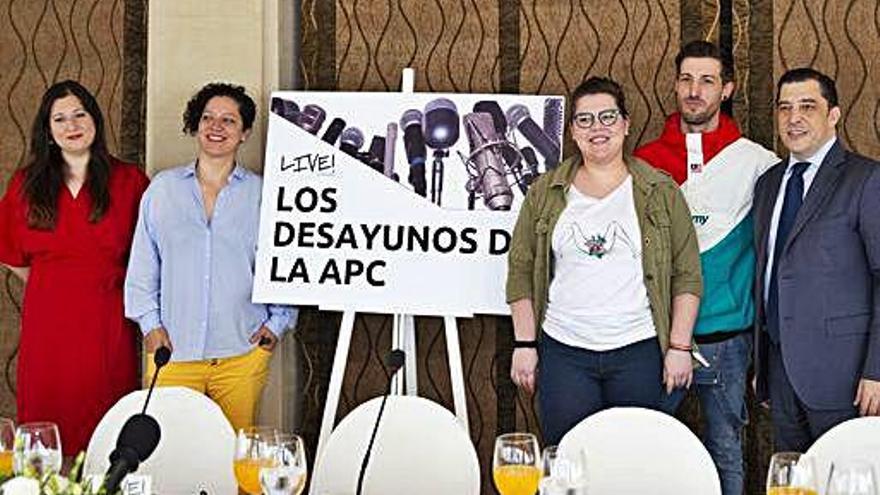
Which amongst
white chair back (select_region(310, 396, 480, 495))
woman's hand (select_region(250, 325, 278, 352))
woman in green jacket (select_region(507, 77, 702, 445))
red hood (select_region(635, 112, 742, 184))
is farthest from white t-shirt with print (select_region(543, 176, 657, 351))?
woman's hand (select_region(250, 325, 278, 352))

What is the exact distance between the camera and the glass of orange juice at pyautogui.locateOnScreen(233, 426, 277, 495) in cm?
224

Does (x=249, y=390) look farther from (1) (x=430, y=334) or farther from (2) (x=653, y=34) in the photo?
(2) (x=653, y=34)

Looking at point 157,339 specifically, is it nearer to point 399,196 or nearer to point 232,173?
point 232,173

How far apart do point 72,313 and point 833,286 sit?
224 centimetres

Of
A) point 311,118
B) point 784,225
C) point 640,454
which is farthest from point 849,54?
point 640,454

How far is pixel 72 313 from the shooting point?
3818 millimetres

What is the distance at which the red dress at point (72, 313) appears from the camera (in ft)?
12.5

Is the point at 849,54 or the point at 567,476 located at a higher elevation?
the point at 849,54

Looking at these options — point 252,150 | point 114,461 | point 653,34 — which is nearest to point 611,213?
point 653,34

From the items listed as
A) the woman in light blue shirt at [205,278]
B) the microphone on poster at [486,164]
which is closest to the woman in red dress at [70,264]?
the woman in light blue shirt at [205,278]

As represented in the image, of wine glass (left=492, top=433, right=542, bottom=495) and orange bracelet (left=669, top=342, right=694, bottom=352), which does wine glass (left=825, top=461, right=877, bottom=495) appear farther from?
orange bracelet (left=669, top=342, right=694, bottom=352)

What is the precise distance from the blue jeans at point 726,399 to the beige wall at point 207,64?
1443mm

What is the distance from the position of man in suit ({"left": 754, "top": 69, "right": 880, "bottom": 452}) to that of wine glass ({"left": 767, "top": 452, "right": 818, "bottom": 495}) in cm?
123

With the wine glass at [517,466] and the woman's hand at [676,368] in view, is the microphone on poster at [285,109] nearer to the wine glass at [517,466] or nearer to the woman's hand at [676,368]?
the woman's hand at [676,368]
